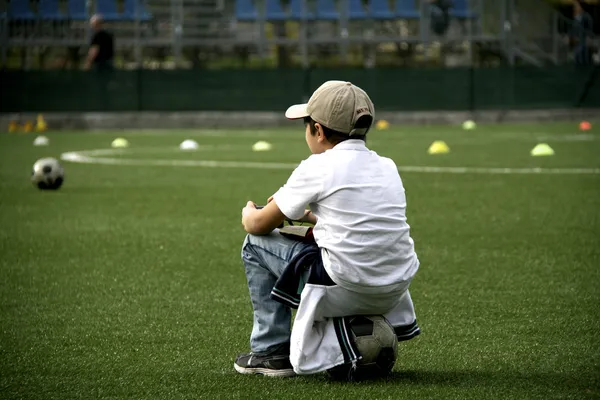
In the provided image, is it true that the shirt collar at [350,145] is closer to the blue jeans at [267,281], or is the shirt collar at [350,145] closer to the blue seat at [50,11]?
the blue jeans at [267,281]

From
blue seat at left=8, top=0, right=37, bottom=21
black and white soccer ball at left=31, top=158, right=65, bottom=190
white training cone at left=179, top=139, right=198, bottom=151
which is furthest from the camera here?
blue seat at left=8, top=0, right=37, bottom=21

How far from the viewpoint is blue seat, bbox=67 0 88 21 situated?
30.8 metres

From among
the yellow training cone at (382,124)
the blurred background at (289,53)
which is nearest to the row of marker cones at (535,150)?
the yellow training cone at (382,124)

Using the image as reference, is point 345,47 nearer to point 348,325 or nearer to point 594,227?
point 594,227

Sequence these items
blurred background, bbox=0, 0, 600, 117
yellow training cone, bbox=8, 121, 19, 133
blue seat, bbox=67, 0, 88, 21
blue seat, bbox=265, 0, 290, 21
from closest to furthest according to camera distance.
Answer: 1. yellow training cone, bbox=8, 121, 19, 133
2. blurred background, bbox=0, 0, 600, 117
3. blue seat, bbox=67, 0, 88, 21
4. blue seat, bbox=265, 0, 290, 21

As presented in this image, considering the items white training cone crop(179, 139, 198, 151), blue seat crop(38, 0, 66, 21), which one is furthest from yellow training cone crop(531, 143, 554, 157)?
blue seat crop(38, 0, 66, 21)

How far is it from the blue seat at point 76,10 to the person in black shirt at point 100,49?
3853 mm

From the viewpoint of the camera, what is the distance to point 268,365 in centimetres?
521

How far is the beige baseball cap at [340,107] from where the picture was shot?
4.91m

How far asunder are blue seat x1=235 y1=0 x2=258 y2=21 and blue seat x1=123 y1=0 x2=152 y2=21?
7.49 ft

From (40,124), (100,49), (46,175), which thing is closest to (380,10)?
(100,49)

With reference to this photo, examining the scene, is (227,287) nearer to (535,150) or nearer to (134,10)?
(535,150)

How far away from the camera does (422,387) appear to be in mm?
5012

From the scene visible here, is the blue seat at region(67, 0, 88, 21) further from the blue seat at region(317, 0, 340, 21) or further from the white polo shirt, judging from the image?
the white polo shirt
